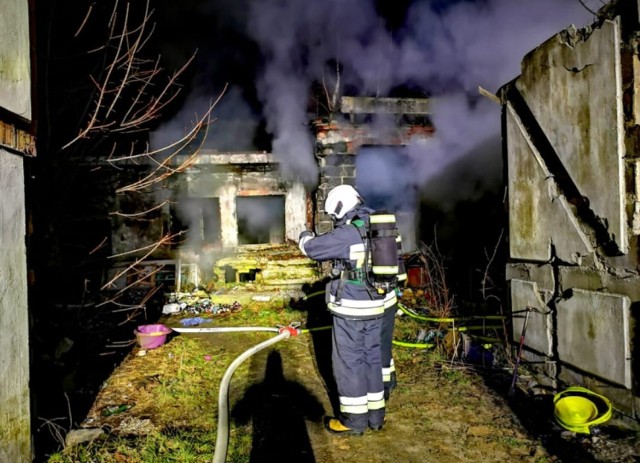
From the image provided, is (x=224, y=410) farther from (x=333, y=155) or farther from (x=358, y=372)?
(x=333, y=155)

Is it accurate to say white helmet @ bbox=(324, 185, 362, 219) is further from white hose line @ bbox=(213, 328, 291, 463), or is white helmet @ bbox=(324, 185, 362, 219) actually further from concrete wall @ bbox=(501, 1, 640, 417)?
white hose line @ bbox=(213, 328, 291, 463)

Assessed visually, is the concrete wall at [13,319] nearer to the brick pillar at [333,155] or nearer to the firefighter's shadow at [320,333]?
the firefighter's shadow at [320,333]

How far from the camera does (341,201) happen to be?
420 cm

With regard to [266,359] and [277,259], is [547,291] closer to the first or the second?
[266,359]

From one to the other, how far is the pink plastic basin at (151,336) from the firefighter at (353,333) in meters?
3.67

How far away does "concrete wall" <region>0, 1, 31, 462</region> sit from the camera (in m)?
2.78

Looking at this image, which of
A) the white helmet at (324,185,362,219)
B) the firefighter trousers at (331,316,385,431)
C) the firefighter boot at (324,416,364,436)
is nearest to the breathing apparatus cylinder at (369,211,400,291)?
the white helmet at (324,185,362,219)

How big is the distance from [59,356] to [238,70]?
966 cm

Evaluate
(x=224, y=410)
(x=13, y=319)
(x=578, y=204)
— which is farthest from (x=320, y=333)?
(x=13, y=319)

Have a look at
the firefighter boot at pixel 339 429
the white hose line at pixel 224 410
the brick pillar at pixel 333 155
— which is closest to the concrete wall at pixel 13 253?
the white hose line at pixel 224 410

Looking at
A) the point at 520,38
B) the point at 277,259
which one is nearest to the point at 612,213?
the point at 520,38

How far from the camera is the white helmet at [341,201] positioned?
420 cm

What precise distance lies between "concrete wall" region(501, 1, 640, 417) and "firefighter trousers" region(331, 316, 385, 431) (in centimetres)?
203

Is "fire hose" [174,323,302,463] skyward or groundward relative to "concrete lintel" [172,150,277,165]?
groundward
